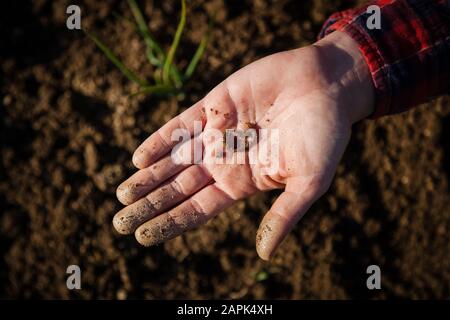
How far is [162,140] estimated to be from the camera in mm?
1454

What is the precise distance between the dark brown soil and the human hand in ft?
1.31

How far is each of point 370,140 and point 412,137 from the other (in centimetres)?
19

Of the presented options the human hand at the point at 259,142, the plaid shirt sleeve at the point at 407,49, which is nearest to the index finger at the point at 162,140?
the human hand at the point at 259,142

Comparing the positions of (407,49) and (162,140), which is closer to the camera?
(407,49)

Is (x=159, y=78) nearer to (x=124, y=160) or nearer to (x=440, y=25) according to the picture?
(x=124, y=160)

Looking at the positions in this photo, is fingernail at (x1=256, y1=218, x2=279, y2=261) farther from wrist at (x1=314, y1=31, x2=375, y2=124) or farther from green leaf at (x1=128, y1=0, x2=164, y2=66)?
green leaf at (x1=128, y1=0, x2=164, y2=66)

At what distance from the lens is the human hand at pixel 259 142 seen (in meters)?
1.26

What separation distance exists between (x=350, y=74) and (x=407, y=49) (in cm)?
20

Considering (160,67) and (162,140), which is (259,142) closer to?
(162,140)

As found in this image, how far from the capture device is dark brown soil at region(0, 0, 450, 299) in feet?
5.78

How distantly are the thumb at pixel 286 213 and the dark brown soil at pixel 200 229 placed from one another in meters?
0.53

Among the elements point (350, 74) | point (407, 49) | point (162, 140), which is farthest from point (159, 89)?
point (407, 49)

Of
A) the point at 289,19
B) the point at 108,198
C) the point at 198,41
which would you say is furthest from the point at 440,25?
the point at 108,198

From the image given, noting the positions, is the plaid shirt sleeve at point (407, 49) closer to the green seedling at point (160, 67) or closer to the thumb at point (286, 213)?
the thumb at point (286, 213)
